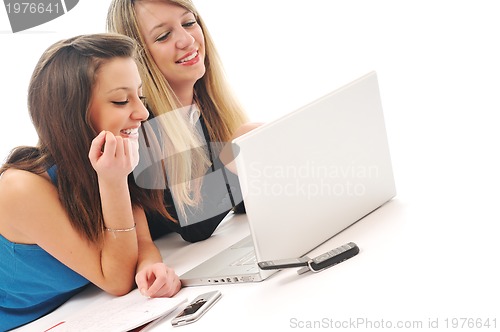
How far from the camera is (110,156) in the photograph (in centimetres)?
154

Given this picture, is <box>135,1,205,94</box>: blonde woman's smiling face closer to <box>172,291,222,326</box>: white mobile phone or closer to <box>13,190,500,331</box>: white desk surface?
<box>13,190,500,331</box>: white desk surface

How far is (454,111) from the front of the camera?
2361 millimetres

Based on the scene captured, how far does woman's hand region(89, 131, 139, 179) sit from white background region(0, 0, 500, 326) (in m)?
0.71

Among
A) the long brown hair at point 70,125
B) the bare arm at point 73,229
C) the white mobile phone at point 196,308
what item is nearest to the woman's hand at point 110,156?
the bare arm at point 73,229

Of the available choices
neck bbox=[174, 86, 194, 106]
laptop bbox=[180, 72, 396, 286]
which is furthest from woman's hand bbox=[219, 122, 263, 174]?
laptop bbox=[180, 72, 396, 286]

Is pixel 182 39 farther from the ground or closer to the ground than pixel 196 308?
farther from the ground

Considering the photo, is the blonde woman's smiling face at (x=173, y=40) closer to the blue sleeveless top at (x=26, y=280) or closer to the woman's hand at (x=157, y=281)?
the blue sleeveless top at (x=26, y=280)

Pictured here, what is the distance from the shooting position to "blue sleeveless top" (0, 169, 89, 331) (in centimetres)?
165

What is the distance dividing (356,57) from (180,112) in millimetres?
875

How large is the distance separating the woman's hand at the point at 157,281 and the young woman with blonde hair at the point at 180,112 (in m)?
0.35

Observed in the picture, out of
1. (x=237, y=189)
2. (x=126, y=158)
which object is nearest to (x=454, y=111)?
(x=237, y=189)

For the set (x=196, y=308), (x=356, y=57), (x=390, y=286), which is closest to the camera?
(x=390, y=286)

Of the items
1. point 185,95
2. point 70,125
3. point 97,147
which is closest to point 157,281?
point 97,147

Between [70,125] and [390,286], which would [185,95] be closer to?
[70,125]
